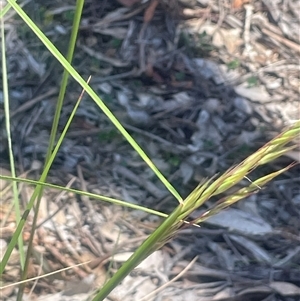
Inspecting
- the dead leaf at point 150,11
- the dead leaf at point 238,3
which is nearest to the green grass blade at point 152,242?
the dead leaf at point 150,11

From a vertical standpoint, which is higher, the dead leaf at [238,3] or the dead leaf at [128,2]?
the dead leaf at [128,2]

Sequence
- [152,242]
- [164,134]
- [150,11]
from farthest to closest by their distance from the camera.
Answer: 1. [150,11]
2. [164,134]
3. [152,242]

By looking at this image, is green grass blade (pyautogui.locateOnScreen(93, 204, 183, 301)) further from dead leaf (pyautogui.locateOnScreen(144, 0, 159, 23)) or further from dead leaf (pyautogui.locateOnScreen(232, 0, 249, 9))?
dead leaf (pyautogui.locateOnScreen(232, 0, 249, 9))

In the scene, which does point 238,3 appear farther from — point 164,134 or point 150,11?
point 164,134

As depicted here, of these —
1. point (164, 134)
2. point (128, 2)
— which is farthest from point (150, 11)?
point (164, 134)

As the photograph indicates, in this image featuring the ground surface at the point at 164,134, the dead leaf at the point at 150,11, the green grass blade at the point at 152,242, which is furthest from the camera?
the dead leaf at the point at 150,11

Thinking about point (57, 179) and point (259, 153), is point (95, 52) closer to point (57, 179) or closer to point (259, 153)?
point (57, 179)

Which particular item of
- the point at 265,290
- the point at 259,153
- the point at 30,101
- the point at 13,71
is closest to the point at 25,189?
the point at 30,101

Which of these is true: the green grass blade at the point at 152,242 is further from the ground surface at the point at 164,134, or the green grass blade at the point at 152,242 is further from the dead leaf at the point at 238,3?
the dead leaf at the point at 238,3
